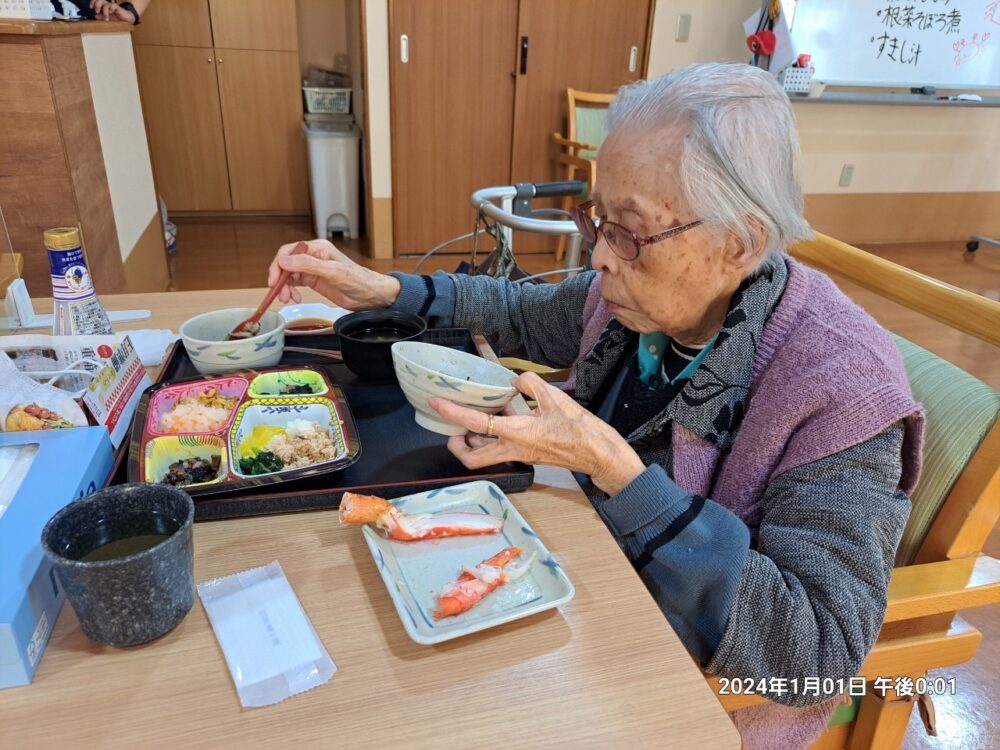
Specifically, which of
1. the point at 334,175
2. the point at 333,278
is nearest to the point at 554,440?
the point at 333,278

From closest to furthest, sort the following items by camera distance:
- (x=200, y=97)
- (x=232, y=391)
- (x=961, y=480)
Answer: (x=961, y=480) → (x=232, y=391) → (x=200, y=97)

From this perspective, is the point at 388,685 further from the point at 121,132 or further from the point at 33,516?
the point at 121,132

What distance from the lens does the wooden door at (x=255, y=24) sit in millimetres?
4477

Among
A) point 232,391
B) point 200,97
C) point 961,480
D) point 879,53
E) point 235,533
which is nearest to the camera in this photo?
point 235,533

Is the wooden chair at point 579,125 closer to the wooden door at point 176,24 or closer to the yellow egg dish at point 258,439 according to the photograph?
the wooden door at point 176,24

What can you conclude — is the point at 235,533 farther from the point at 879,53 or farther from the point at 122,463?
the point at 879,53

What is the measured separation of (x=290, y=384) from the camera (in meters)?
1.04

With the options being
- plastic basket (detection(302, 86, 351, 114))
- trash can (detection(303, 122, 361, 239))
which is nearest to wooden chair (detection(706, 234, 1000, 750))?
trash can (detection(303, 122, 361, 239))

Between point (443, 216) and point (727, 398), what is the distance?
3.43 meters

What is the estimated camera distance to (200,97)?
4656 millimetres

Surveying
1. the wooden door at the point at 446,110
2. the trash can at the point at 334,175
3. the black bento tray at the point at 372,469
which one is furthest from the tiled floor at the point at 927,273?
the black bento tray at the point at 372,469

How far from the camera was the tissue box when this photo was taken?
58 cm

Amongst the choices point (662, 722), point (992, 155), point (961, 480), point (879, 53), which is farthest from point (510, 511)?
point (992, 155)

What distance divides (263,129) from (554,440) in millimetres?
4720
